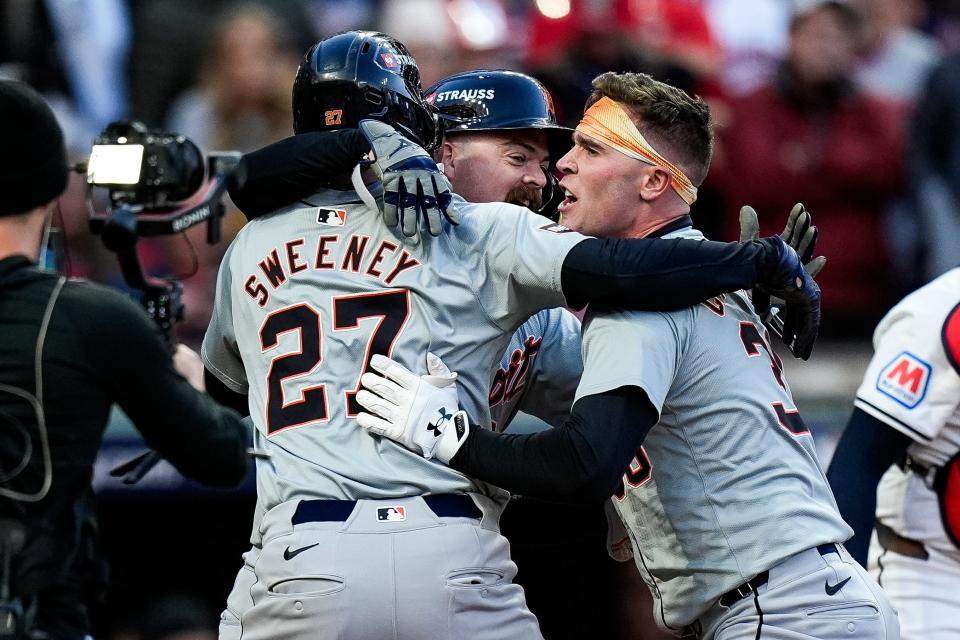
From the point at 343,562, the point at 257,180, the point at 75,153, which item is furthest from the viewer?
the point at 75,153

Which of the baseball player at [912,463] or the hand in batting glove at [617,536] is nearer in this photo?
the hand in batting glove at [617,536]

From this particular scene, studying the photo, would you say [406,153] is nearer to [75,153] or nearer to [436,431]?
[436,431]

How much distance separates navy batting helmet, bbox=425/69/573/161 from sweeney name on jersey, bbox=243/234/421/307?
35.9 inches

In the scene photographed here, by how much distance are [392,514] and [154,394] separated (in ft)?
2.11

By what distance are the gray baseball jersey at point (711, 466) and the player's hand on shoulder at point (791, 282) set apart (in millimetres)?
120

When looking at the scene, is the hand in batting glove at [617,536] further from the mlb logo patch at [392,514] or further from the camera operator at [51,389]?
the camera operator at [51,389]

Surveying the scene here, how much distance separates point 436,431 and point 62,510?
2.92ft

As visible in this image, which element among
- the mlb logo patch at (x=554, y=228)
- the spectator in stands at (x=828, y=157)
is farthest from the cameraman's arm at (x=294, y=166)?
the spectator in stands at (x=828, y=157)

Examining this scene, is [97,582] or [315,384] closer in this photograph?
[97,582]

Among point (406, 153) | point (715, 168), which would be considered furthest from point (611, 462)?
point (715, 168)

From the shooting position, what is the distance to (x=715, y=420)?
3660mm

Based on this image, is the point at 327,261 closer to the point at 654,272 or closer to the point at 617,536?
the point at 654,272

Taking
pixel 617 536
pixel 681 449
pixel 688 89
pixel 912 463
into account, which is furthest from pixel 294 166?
pixel 688 89

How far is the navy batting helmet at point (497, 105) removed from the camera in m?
4.50
